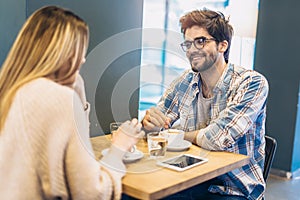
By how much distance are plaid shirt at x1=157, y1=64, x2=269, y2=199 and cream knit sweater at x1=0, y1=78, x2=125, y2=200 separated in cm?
73

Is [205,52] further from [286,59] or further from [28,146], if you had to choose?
[286,59]

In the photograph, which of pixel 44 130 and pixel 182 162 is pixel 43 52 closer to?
pixel 44 130

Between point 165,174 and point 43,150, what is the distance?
0.44 m

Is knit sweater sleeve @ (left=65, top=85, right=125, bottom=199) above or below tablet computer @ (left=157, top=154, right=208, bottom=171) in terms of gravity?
above

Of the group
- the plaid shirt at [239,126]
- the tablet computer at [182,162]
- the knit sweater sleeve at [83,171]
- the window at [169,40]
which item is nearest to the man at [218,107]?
the plaid shirt at [239,126]

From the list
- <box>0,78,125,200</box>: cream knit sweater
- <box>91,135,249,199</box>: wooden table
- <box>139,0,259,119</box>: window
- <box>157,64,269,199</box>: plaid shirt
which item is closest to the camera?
<box>0,78,125,200</box>: cream knit sweater

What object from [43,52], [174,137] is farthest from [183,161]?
[43,52]

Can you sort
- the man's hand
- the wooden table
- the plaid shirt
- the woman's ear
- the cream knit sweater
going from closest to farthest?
the cream knit sweater < the wooden table < the plaid shirt < the man's hand < the woman's ear

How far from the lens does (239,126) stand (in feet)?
5.23

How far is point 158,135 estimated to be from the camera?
1.55 metres

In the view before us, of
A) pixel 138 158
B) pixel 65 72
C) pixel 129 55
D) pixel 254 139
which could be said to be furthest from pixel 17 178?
pixel 129 55

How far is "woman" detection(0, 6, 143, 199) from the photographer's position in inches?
39.6

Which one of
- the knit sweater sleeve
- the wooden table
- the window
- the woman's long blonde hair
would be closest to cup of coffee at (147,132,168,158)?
the wooden table

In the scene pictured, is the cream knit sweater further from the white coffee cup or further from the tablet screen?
the white coffee cup
